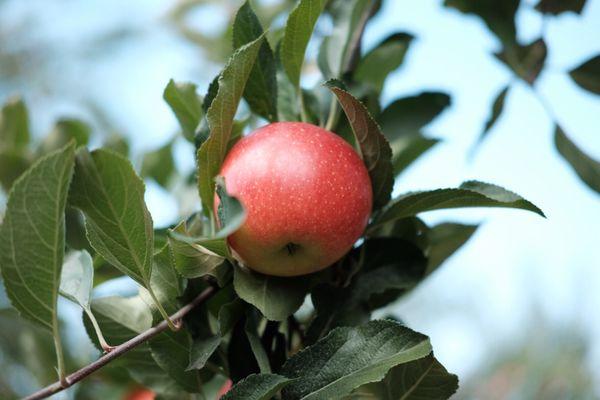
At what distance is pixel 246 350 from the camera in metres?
0.55

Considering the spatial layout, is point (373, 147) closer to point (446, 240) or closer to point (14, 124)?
point (446, 240)

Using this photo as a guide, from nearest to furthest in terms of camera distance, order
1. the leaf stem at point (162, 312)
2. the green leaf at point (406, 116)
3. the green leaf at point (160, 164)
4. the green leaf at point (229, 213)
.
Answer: the green leaf at point (229, 213), the leaf stem at point (162, 312), the green leaf at point (406, 116), the green leaf at point (160, 164)

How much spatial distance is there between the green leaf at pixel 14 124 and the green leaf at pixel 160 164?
0.58 feet

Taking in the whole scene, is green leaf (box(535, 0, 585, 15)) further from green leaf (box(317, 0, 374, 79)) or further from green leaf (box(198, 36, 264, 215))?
green leaf (box(198, 36, 264, 215))

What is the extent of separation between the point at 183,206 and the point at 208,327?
0.40m

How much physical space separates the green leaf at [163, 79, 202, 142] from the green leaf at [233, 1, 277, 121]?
0.19 ft

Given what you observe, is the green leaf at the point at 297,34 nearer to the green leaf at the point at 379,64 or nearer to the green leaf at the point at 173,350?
the green leaf at the point at 379,64

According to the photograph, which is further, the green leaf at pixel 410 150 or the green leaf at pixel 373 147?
the green leaf at pixel 410 150

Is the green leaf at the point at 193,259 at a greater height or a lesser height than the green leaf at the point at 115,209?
lesser

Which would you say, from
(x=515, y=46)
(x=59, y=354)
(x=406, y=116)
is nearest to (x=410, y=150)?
(x=406, y=116)

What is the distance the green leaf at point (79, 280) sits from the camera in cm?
52

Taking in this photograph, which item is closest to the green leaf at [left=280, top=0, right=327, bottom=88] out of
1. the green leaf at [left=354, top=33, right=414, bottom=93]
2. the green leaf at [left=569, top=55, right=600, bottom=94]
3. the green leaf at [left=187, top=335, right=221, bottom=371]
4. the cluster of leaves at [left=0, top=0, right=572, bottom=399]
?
the cluster of leaves at [left=0, top=0, right=572, bottom=399]

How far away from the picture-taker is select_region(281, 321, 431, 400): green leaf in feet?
1.50

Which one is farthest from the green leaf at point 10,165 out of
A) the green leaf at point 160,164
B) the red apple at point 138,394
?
the red apple at point 138,394
